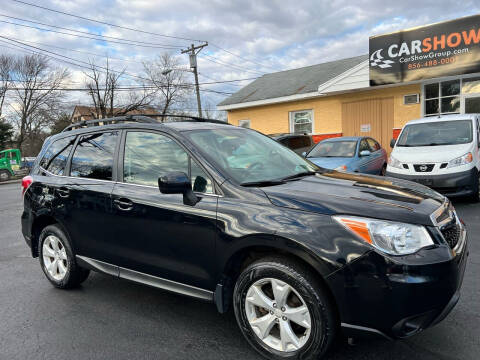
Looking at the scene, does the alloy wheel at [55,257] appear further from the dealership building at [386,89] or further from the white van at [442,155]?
the dealership building at [386,89]

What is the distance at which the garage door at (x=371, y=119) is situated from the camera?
14.8 meters

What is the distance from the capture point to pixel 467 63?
39.1ft

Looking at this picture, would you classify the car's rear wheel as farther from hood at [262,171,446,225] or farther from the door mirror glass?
hood at [262,171,446,225]

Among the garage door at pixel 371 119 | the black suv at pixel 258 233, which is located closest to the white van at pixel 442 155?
the black suv at pixel 258 233

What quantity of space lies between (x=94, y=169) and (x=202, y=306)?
167 cm

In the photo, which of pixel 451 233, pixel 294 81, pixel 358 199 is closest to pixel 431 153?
pixel 451 233

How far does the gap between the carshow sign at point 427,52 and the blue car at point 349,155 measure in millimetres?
4138

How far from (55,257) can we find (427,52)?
42.4 feet

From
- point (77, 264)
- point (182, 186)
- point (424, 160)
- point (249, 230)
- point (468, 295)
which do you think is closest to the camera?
point (249, 230)

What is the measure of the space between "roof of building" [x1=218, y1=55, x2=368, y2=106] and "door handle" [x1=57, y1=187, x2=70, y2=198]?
45.8 ft

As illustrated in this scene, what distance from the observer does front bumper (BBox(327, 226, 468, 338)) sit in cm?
214

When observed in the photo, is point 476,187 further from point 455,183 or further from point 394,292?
point 394,292

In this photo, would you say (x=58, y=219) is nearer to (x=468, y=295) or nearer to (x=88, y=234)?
(x=88, y=234)

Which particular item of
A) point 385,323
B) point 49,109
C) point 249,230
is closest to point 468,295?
point 385,323
